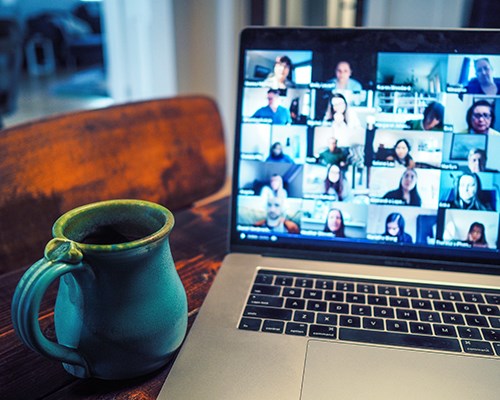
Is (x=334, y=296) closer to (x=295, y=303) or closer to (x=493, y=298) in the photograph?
(x=295, y=303)

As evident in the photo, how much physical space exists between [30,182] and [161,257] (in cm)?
55

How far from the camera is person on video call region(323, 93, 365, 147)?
63cm

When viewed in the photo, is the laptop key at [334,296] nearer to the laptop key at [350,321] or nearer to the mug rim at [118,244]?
the laptop key at [350,321]

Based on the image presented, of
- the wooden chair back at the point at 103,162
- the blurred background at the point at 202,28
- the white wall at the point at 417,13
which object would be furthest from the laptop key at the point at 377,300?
the white wall at the point at 417,13

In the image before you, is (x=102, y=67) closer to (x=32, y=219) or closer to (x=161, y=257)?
(x=32, y=219)

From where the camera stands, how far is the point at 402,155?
24.6 inches

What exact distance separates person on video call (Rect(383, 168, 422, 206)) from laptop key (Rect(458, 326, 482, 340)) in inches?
6.6

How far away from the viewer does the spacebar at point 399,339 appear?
1.62 ft

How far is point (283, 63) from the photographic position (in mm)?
636

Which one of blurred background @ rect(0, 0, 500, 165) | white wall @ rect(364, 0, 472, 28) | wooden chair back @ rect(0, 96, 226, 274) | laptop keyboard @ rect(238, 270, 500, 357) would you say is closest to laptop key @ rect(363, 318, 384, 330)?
laptop keyboard @ rect(238, 270, 500, 357)

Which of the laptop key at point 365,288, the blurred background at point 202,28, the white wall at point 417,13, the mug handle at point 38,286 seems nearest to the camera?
the mug handle at point 38,286

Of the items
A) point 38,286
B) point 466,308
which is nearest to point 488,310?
point 466,308

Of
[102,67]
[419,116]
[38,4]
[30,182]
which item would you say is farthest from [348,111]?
[38,4]

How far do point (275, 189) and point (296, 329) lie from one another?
7.8 inches
